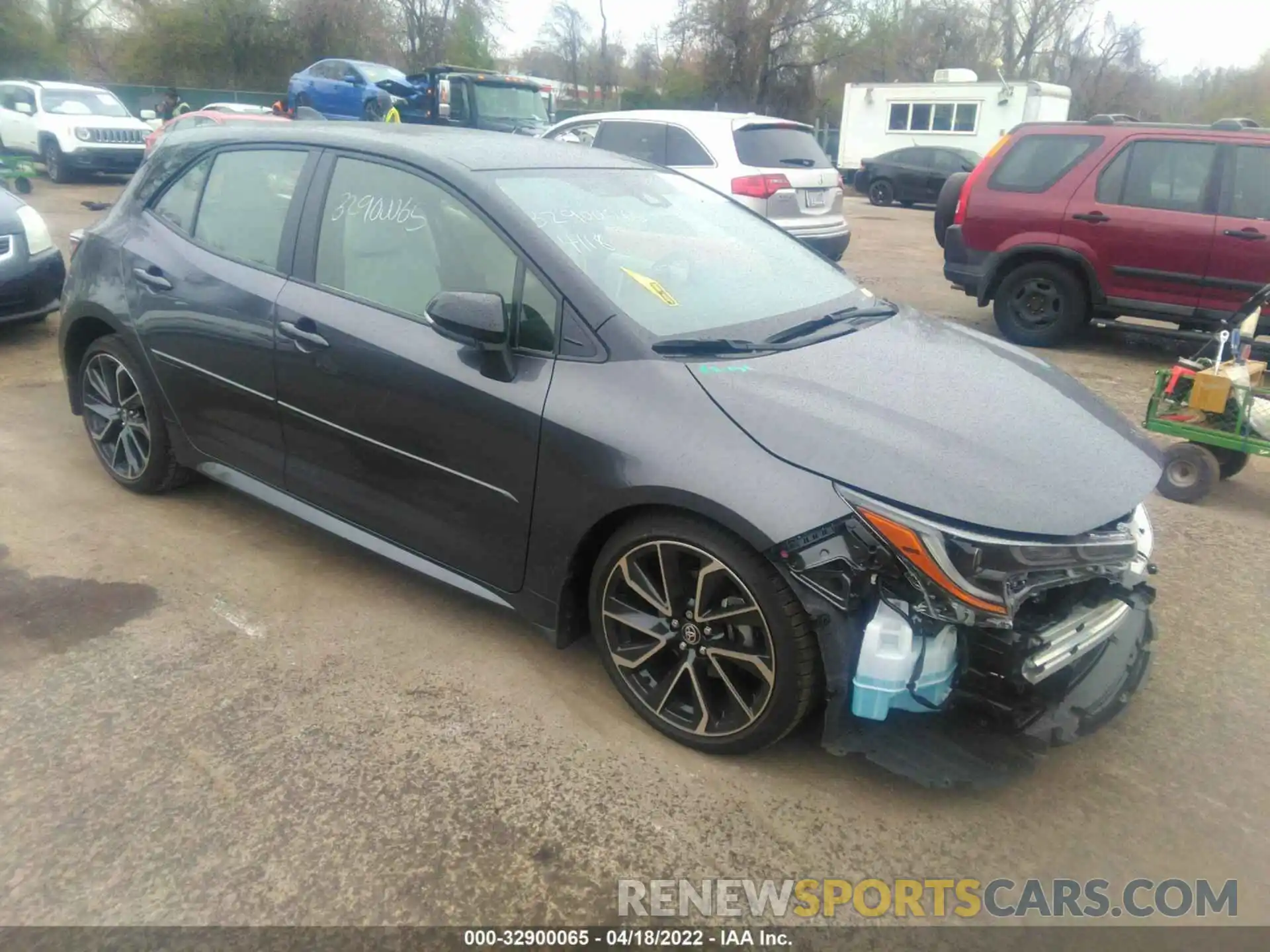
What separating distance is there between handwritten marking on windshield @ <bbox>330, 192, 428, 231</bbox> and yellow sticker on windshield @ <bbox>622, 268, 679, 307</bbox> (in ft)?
2.42

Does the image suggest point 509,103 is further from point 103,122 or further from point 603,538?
point 603,538

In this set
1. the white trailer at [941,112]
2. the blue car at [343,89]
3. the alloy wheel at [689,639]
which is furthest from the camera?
the white trailer at [941,112]

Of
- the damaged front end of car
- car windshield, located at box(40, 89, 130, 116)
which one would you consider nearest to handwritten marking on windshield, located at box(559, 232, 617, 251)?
the damaged front end of car

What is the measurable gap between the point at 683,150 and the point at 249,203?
6.09m

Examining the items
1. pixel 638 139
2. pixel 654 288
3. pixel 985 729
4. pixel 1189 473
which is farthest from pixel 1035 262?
pixel 985 729

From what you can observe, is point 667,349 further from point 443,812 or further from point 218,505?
point 218,505

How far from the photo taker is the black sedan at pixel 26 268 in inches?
263

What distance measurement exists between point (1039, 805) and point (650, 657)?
1153 millimetres

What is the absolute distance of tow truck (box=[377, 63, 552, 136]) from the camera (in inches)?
635

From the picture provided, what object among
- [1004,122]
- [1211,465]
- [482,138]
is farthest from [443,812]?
[1004,122]

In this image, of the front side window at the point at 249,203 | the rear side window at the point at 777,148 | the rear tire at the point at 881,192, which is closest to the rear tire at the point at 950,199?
the rear side window at the point at 777,148

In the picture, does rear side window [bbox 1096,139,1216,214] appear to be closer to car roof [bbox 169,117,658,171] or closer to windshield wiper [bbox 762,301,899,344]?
windshield wiper [bbox 762,301,899,344]

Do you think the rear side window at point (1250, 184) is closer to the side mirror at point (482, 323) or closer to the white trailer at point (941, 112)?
the side mirror at point (482, 323)

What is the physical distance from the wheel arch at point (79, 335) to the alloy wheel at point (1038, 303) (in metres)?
6.82
